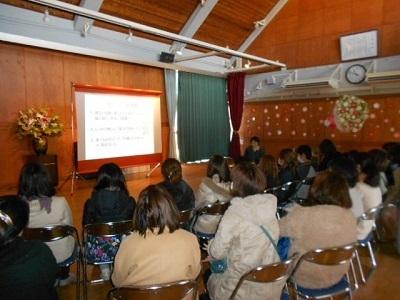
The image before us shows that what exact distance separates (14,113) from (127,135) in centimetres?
211

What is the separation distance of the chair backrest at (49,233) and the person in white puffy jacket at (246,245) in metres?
Answer: 1.01

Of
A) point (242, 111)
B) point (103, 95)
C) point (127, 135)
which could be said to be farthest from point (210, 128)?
point (103, 95)

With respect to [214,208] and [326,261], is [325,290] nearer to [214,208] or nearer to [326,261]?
[326,261]

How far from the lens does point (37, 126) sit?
545cm

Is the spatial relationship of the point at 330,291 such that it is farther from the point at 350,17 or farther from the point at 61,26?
the point at 350,17

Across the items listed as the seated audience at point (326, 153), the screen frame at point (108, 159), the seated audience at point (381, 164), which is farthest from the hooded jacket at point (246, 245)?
the screen frame at point (108, 159)

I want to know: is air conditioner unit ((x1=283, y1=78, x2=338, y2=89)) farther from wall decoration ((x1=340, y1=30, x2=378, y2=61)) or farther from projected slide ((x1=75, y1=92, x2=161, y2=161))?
projected slide ((x1=75, y1=92, x2=161, y2=161))

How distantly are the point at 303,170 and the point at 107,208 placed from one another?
105 inches

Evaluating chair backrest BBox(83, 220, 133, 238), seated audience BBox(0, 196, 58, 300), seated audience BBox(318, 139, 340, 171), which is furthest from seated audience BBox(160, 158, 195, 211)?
seated audience BBox(318, 139, 340, 171)

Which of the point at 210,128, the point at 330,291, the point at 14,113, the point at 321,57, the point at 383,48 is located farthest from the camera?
the point at 210,128

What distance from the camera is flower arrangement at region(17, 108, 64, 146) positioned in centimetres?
539

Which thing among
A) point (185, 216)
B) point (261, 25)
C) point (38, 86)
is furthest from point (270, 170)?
point (261, 25)

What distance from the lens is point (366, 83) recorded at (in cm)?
704

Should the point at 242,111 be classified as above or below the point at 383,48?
below
